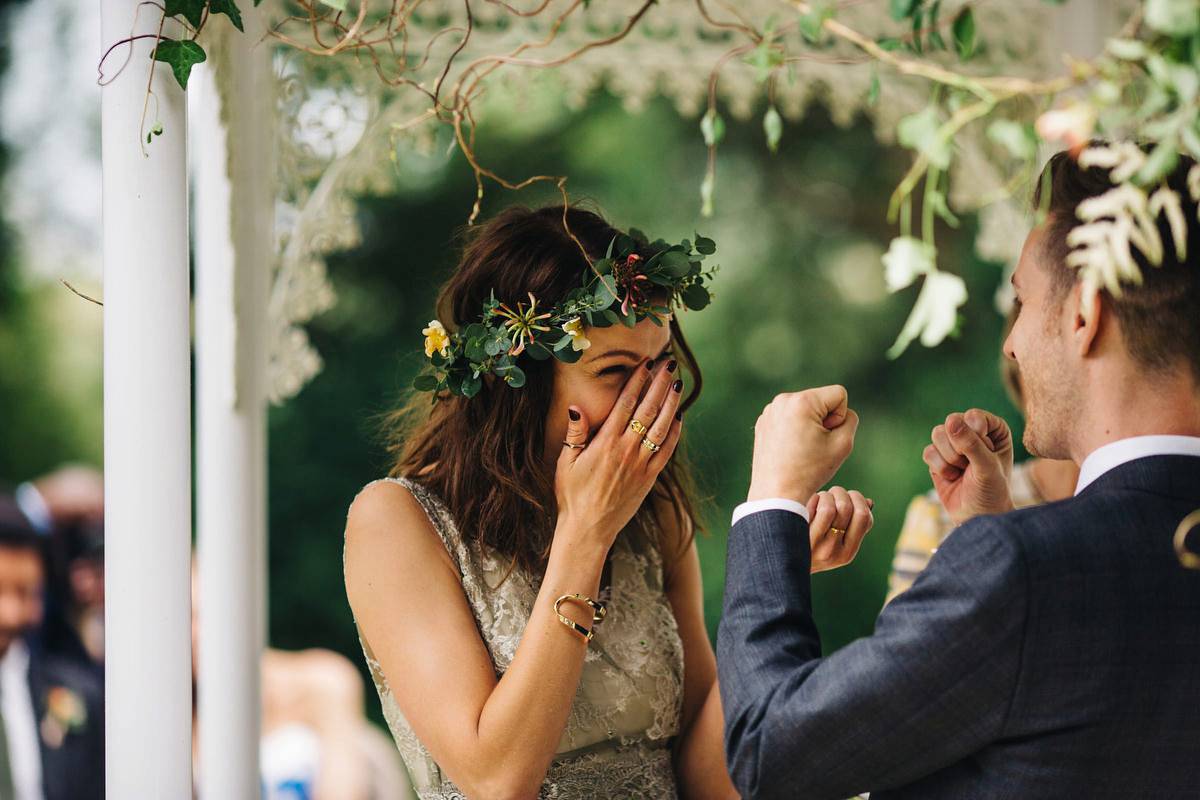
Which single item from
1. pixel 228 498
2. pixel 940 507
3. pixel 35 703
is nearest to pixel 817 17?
pixel 228 498

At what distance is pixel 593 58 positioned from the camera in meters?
3.41

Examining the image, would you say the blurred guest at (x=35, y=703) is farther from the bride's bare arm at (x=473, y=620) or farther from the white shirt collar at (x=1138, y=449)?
the white shirt collar at (x=1138, y=449)

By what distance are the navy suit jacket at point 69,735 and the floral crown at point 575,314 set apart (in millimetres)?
3093

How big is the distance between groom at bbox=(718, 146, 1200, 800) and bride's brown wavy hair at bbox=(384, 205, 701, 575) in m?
0.65

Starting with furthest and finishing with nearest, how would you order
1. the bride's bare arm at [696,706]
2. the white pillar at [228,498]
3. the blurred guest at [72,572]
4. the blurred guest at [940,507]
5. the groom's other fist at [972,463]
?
the blurred guest at [72,572], the blurred guest at [940,507], the white pillar at [228,498], the bride's bare arm at [696,706], the groom's other fist at [972,463]

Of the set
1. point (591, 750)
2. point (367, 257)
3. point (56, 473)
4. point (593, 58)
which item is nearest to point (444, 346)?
point (591, 750)

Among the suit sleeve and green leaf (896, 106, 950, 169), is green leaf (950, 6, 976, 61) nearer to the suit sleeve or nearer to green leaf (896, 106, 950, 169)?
green leaf (896, 106, 950, 169)

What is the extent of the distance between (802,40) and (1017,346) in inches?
106

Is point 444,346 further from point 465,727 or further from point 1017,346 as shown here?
point 1017,346

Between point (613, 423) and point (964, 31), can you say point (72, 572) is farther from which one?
point (964, 31)

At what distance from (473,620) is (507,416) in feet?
1.17

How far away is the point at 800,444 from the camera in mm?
1189

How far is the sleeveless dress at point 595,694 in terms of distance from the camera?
1.57 metres

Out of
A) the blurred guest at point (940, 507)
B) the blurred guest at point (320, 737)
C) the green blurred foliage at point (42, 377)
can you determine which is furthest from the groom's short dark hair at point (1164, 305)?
the green blurred foliage at point (42, 377)
